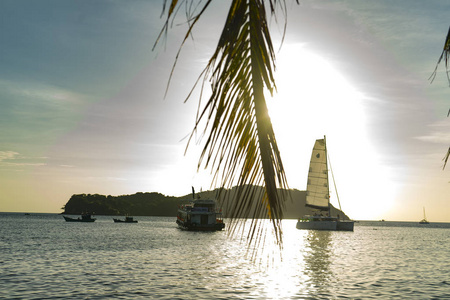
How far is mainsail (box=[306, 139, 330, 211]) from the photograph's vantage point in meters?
98.6

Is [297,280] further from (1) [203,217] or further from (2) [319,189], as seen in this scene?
(2) [319,189]

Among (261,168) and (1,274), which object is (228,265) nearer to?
(1,274)

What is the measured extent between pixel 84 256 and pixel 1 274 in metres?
13.8

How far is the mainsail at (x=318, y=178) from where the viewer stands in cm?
9862

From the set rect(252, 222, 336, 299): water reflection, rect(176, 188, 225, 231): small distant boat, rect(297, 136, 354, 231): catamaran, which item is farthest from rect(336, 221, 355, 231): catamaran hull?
rect(252, 222, 336, 299): water reflection

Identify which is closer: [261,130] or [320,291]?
[261,130]

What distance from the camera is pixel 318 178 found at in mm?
100188

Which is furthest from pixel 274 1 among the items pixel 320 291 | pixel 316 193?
pixel 316 193

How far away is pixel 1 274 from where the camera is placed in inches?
1278

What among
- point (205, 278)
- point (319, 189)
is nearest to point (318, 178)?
point (319, 189)

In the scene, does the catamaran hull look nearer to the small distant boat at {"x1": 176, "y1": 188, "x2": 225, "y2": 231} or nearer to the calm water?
the small distant boat at {"x1": 176, "y1": 188, "x2": 225, "y2": 231}

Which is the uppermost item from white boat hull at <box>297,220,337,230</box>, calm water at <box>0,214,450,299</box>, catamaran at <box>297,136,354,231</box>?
catamaran at <box>297,136,354,231</box>

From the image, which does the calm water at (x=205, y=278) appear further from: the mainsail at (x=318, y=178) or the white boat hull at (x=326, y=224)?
the white boat hull at (x=326, y=224)

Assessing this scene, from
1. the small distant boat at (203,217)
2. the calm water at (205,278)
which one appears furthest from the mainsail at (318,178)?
the calm water at (205,278)
